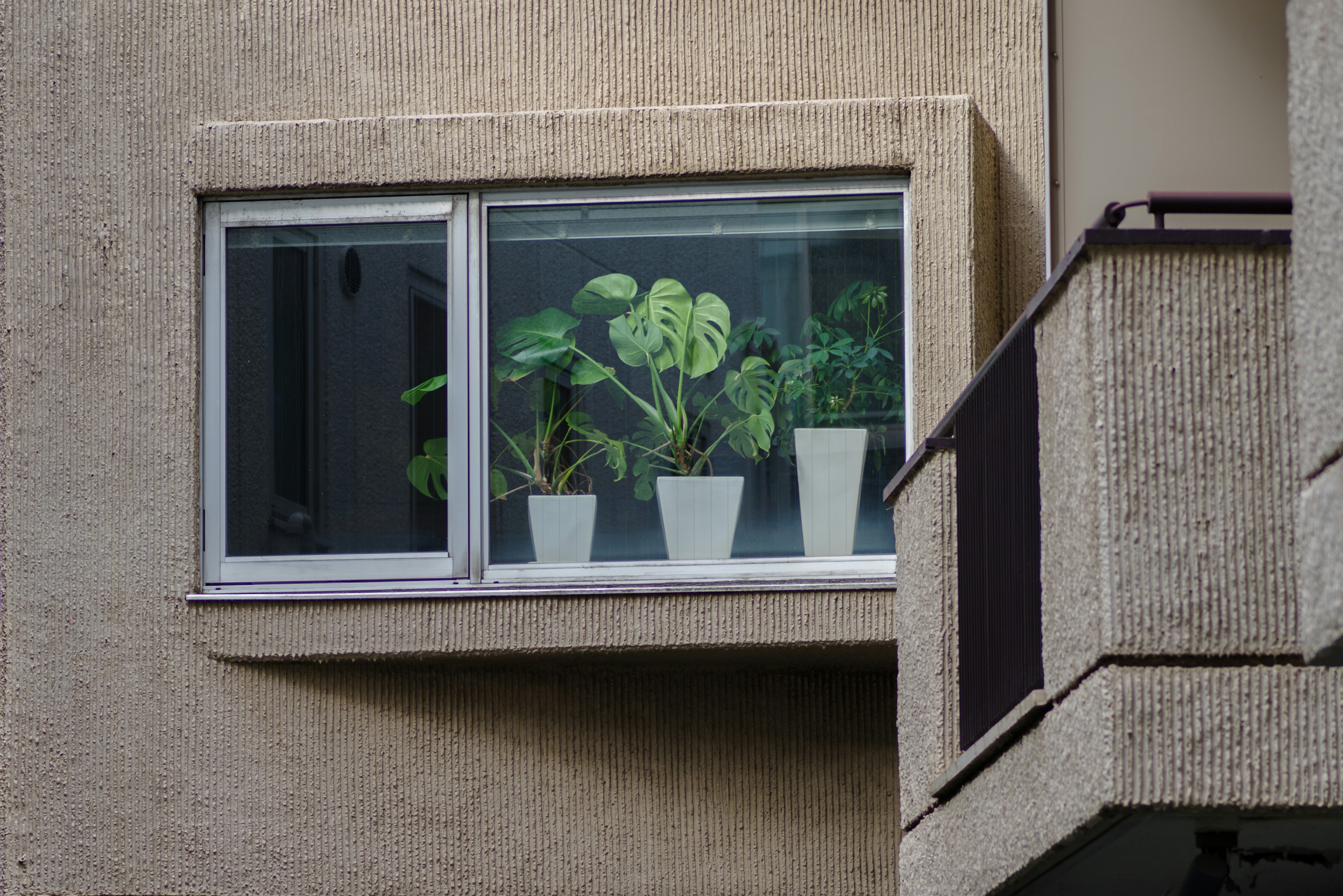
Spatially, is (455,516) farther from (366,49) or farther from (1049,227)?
(1049,227)

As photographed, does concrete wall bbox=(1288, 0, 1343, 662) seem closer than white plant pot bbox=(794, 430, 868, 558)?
Yes

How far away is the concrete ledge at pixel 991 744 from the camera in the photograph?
10.8 feet

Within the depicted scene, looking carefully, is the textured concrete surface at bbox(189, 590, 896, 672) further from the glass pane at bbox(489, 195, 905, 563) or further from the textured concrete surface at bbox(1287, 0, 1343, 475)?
the textured concrete surface at bbox(1287, 0, 1343, 475)

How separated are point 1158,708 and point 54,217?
5.61 m

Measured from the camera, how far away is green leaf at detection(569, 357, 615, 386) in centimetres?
643

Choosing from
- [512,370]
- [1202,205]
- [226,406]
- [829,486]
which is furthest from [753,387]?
[1202,205]

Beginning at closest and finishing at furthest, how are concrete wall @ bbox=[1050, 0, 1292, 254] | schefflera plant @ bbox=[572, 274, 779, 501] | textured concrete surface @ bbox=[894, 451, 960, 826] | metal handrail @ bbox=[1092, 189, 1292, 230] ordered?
1. metal handrail @ bbox=[1092, 189, 1292, 230]
2. textured concrete surface @ bbox=[894, 451, 960, 826]
3. schefflera plant @ bbox=[572, 274, 779, 501]
4. concrete wall @ bbox=[1050, 0, 1292, 254]

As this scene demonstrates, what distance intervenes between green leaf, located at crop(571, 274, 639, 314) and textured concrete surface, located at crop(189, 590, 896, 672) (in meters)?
1.31

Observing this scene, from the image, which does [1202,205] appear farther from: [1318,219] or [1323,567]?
[1323,567]

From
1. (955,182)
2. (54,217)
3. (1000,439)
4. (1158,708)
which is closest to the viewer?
(1158,708)

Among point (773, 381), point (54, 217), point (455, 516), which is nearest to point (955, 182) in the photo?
point (773, 381)

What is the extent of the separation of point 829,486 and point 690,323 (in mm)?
953

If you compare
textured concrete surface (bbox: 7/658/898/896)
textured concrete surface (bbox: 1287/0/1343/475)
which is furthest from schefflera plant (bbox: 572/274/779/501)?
textured concrete surface (bbox: 1287/0/1343/475)

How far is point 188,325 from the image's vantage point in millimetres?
6523
